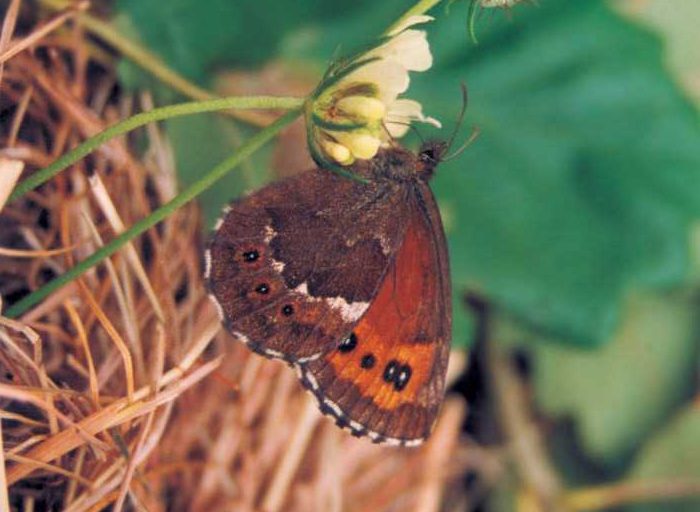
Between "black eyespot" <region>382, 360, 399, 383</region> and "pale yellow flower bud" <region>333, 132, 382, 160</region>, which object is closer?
"pale yellow flower bud" <region>333, 132, 382, 160</region>

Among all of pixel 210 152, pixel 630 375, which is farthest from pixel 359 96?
pixel 630 375

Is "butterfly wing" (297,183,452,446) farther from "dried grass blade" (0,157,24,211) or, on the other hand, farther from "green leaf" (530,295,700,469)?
"green leaf" (530,295,700,469)

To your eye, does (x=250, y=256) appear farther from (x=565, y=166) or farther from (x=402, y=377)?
(x=565, y=166)

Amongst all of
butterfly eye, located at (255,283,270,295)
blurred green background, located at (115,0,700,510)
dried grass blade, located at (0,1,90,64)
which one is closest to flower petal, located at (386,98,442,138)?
butterfly eye, located at (255,283,270,295)

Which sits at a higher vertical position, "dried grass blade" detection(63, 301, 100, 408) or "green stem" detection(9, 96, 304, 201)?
"green stem" detection(9, 96, 304, 201)

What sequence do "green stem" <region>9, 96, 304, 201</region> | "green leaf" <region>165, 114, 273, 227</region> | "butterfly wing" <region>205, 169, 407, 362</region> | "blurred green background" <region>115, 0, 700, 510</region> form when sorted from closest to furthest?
"green stem" <region>9, 96, 304, 201</region> < "butterfly wing" <region>205, 169, 407, 362</region> < "green leaf" <region>165, 114, 273, 227</region> < "blurred green background" <region>115, 0, 700, 510</region>

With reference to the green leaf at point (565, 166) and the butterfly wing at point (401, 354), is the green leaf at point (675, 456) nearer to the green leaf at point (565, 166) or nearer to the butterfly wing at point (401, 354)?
the green leaf at point (565, 166)

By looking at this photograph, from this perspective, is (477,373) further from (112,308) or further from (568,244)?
(112,308)

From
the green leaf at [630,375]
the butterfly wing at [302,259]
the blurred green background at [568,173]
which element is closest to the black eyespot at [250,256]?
the butterfly wing at [302,259]
